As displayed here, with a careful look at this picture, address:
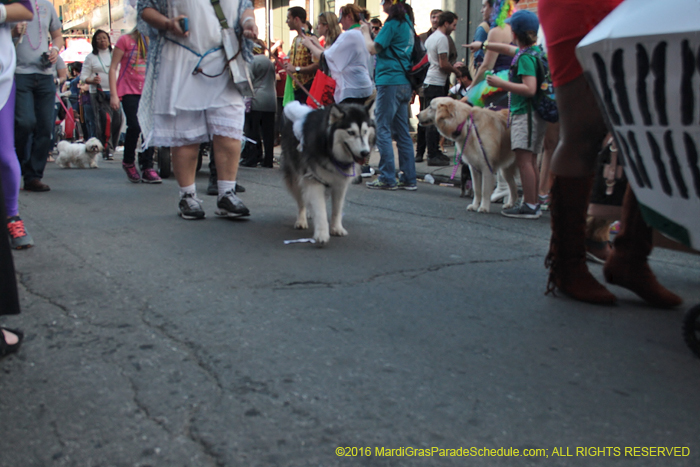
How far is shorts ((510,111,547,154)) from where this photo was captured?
18.4 ft

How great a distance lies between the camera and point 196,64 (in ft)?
15.8

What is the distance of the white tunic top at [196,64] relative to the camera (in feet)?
15.8

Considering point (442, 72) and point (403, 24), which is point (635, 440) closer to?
point (403, 24)

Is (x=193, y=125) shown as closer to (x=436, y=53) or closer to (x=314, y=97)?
(x=314, y=97)

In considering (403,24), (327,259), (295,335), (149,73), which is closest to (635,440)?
(295,335)

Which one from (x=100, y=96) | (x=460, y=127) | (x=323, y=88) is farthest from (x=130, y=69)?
(x=100, y=96)

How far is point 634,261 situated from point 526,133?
295 centimetres

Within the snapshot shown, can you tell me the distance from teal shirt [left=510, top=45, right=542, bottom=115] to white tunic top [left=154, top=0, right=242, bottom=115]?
2368mm

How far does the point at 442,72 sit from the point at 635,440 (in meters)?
8.02

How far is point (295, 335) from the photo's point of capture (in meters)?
2.50

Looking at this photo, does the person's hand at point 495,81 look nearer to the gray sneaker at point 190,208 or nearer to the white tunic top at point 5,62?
the gray sneaker at point 190,208

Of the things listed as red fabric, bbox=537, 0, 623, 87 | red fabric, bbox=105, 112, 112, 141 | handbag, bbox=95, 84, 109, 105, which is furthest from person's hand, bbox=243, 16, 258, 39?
red fabric, bbox=105, 112, 112, 141

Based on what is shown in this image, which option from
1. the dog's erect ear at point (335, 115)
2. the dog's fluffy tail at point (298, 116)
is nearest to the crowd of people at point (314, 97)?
the dog's fluffy tail at point (298, 116)

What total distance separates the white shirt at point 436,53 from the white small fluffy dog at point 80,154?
16.5 feet
